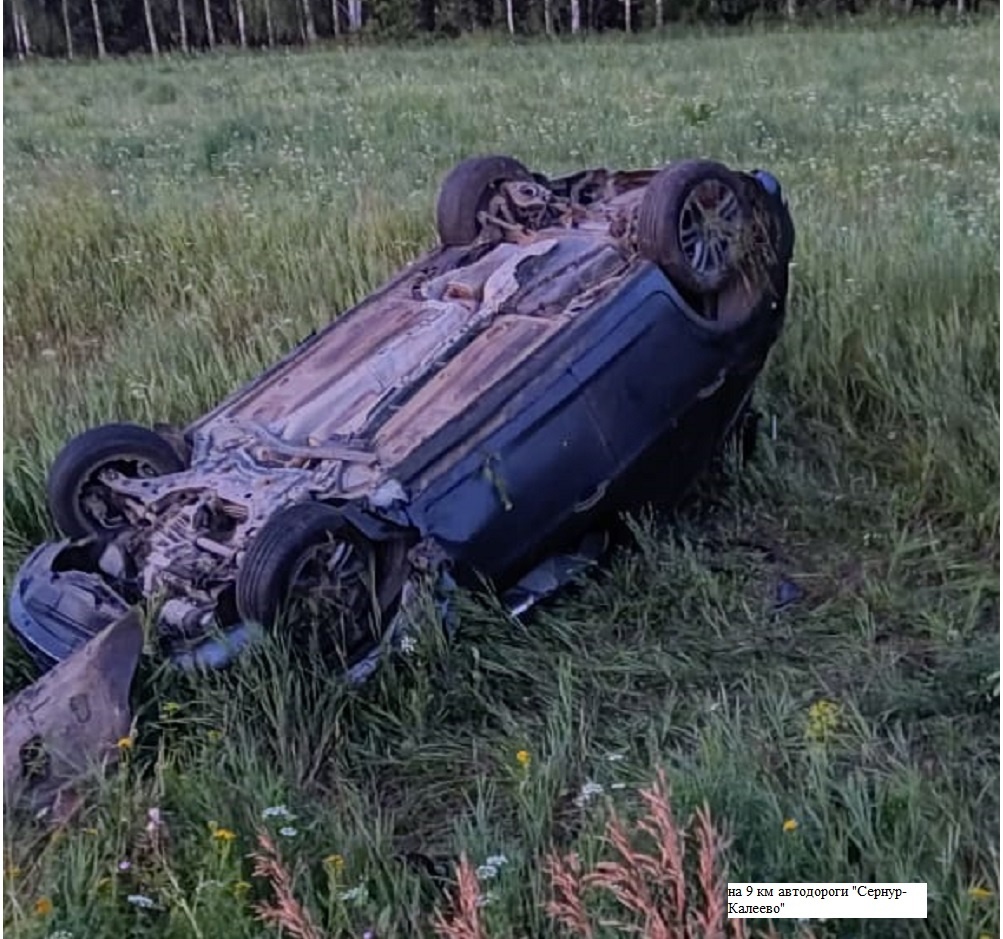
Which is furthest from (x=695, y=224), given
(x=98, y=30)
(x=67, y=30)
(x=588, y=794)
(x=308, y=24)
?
(x=308, y=24)

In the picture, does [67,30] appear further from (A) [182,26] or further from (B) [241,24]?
(B) [241,24]

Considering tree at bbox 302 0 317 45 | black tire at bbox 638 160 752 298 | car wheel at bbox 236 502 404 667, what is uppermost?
black tire at bbox 638 160 752 298

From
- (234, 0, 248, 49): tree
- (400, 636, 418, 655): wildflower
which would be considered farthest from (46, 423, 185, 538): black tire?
(234, 0, 248, 49): tree

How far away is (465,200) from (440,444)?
4.13 ft

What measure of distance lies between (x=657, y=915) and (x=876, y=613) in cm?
156

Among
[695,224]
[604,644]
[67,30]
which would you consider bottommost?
[604,644]

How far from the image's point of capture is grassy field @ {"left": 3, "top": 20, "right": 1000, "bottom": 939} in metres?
2.93

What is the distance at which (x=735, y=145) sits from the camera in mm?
9133

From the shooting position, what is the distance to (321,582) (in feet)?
11.8

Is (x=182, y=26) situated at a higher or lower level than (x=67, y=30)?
lower

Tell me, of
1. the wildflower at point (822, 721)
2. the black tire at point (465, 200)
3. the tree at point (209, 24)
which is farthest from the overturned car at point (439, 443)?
the tree at point (209, 24)

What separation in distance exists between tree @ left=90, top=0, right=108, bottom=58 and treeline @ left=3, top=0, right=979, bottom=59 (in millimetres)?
15
